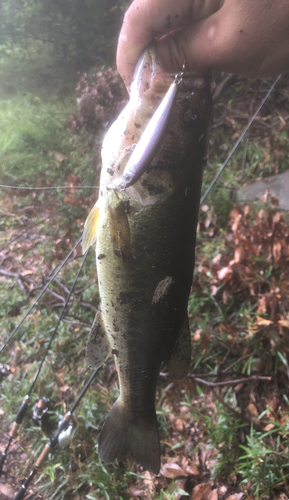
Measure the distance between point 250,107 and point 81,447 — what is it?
3.80m

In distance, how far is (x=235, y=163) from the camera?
10.5ft

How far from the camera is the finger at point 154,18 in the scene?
29.5 inches

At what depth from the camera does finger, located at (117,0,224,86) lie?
749 mm

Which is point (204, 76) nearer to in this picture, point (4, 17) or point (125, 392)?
point (125, 392)

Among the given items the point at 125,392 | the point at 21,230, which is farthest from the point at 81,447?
the point at 21,230

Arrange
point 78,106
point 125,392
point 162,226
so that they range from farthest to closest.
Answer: point 78,106 → point 125,392 → point 162,226

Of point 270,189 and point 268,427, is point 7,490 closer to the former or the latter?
point 268,427

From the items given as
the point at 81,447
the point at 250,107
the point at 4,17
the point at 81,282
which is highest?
the point at 250,107

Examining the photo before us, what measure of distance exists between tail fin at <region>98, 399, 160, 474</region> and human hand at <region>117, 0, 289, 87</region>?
131cm

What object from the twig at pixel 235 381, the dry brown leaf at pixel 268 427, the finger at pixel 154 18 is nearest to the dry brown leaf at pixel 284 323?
Answer: the twig at pixel 235 381

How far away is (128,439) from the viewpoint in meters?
1.13

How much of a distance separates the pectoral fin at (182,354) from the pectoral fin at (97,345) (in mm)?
274

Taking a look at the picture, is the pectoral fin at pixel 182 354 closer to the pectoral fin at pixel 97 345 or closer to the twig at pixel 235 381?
the pectoral fin at pixel 97 345

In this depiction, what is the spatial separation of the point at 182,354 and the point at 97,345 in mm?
353
